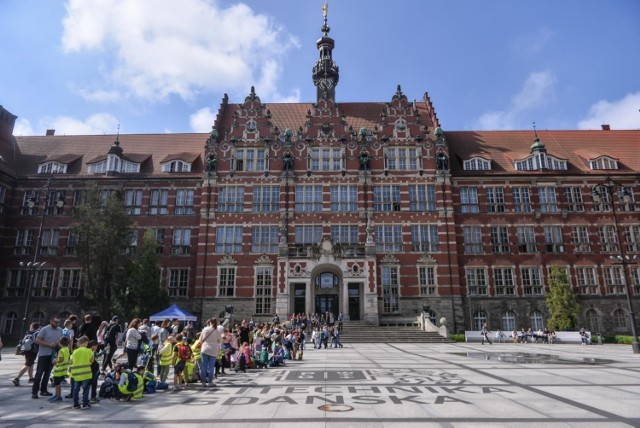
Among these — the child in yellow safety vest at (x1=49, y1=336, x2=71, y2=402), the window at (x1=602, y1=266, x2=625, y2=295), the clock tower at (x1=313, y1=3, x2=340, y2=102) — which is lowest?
the child in yellow safety vest at (x1=49, y1=336, x2=71, y2=402)

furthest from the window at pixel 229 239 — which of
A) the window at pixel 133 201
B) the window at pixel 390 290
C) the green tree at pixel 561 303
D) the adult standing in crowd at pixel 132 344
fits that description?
the green tree at pixel 561 303

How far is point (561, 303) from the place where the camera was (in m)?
35.4

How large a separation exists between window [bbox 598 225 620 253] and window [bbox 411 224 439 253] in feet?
51.7

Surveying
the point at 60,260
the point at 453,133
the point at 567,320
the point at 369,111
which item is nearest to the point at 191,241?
the point at 60,260

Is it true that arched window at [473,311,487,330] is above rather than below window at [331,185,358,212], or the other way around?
below

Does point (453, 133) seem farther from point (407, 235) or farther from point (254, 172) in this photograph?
point (254, 172)

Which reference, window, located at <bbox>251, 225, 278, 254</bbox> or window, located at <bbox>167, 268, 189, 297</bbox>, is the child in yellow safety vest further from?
window, located at <bbox>167, 268, 189, 297</bbox>

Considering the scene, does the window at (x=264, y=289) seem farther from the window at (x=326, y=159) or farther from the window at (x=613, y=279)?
the window at (x=613, y=279)

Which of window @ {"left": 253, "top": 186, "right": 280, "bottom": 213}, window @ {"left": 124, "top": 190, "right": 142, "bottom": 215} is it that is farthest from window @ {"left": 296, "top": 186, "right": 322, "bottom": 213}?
window @ {"left": 124, "top": 190, "right": 142, "bottom": 215}

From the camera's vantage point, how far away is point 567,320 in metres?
35.2

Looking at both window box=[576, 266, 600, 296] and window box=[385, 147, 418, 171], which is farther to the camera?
window box=[385, 147, 418, 171]

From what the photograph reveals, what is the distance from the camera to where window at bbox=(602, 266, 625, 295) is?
3844cm

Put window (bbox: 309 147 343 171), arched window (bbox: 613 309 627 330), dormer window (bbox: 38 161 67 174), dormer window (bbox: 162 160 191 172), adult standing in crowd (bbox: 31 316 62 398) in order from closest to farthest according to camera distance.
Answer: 1. adult standing in crowd (bbox: 31 316 62 398)
2. arched window (bbox: 613 309 627 330)
3. window (bbox: 309 147 343 171)
4. dormer window (bbox: 38 161 67 174)
5. dormer window (bbox: 162 160 191 172)

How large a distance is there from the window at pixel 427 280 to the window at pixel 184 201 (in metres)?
22.8
